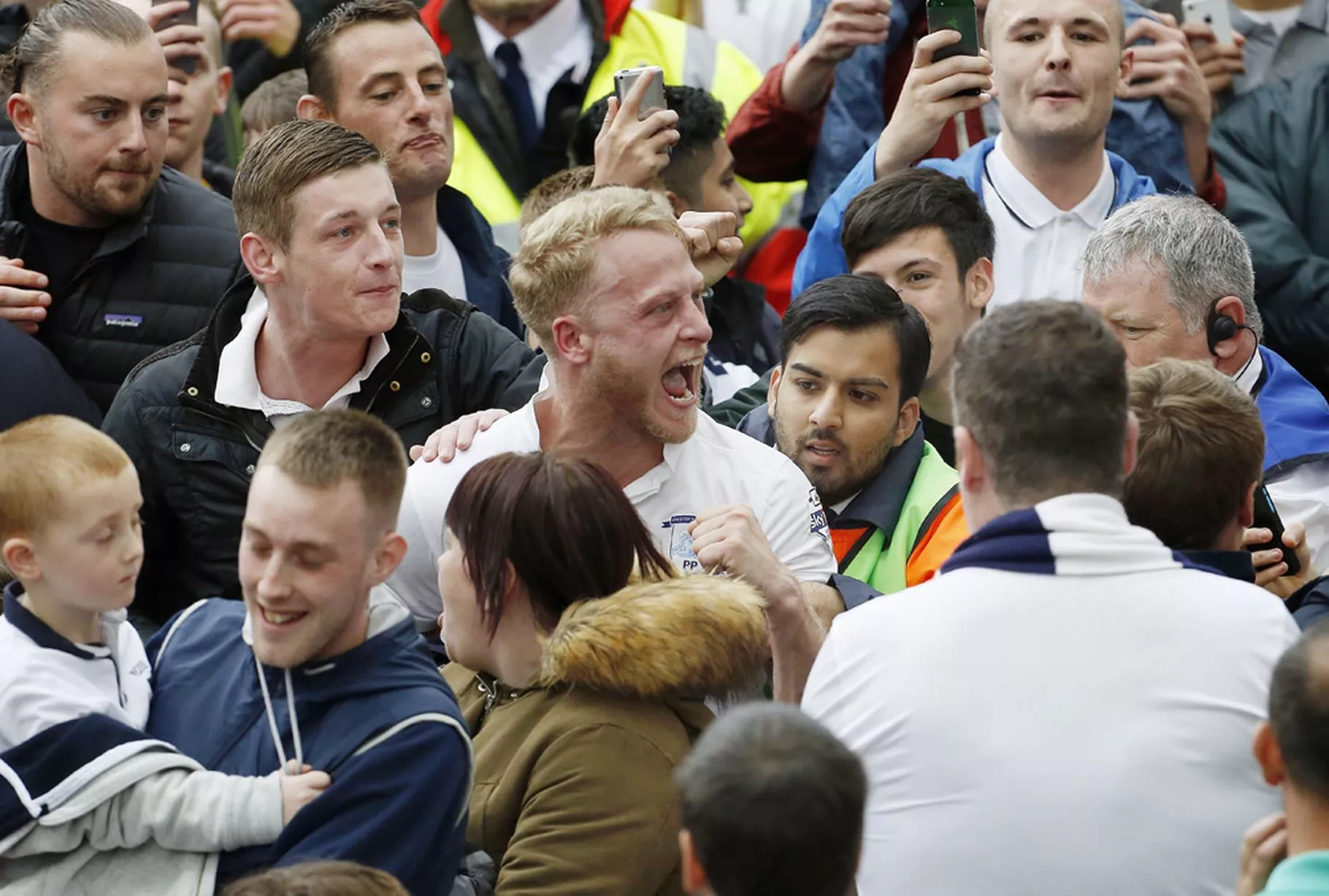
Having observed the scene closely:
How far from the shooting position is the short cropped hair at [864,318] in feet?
15.7

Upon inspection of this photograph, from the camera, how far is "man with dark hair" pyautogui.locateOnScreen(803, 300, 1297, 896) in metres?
2.85

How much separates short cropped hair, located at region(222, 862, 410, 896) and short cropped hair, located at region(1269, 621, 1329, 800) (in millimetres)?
1272

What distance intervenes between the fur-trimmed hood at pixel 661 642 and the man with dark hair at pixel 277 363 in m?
1.40

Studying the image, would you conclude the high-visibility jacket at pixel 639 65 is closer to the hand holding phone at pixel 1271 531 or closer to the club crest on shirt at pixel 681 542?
the club crest on shirt at pixel 681 542

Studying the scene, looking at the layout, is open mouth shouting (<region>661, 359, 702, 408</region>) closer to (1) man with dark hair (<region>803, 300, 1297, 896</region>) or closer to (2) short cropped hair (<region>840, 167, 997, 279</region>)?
(2) short cropped hair (<region>840, 167, 997, 279</region>)

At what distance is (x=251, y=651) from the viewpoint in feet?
11.5

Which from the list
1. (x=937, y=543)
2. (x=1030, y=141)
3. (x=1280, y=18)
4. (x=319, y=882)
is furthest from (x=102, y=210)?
(x=1280, y=18)

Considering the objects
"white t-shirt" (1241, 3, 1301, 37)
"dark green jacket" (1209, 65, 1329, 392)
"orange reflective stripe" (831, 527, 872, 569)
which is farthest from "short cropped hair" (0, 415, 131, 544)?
"white t-shirt" (1241, 3, 1301, 37)

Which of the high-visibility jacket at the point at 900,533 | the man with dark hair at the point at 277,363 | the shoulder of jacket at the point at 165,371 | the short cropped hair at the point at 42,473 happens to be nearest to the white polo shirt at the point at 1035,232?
the high-visibility jacket at the point at 900,533

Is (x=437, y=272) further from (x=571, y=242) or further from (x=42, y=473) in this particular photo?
(x=42, y=473)

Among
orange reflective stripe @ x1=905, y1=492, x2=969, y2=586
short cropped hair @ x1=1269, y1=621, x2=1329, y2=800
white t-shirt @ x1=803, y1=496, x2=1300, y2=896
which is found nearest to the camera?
short cropped hair @ x1=1269, y1=621, x2=1329, y2=800

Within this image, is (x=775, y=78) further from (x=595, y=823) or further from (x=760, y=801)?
(x=760, y=801)

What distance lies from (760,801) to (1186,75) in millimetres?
4433

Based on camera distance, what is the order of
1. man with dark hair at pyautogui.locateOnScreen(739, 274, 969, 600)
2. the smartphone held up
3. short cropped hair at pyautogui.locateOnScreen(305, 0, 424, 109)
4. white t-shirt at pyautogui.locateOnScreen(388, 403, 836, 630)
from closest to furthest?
white t-shirt at pyautogui.locateOnScreen(388, 403, 836, 630) < man with dark hair at pyautogui.locateOnScreen(739, 274, 969, 600) < the smartphone held up < short cropped hair at pyautogui.locateOnScreen(305, 0, 424, 109)
